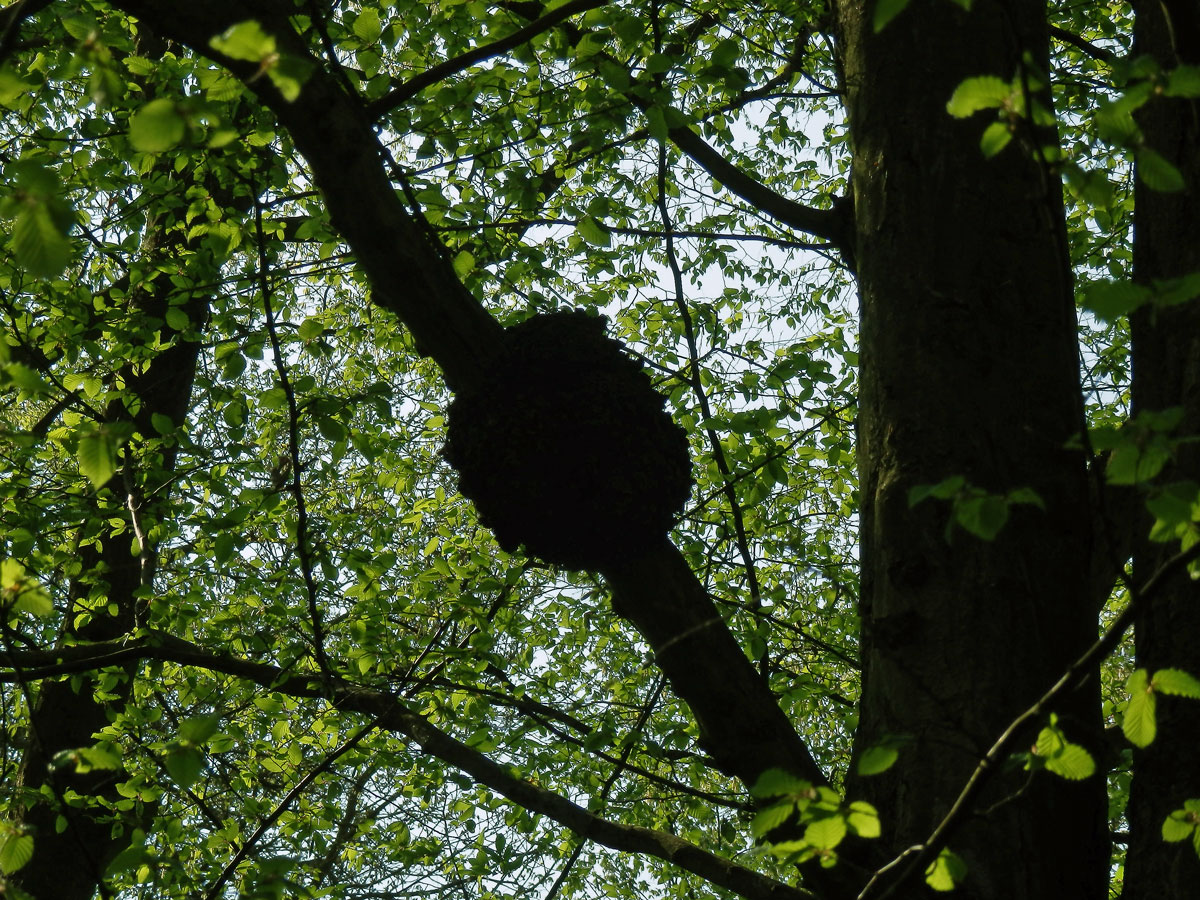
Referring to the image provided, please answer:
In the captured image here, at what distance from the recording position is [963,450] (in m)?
2.72

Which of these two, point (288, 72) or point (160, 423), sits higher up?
point (160, 423)

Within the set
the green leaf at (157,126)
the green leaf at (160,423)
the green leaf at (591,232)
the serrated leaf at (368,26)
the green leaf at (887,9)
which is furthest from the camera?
the green leaf at (160,423)

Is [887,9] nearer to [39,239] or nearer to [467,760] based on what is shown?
[39,239]

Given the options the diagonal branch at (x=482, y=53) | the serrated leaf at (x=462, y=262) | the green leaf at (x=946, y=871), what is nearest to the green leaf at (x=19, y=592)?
the diagonal branch at (x=482, y=53)

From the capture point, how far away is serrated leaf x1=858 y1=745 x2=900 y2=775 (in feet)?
6.51

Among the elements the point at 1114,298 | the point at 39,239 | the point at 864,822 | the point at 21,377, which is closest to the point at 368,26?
the point at 21,377

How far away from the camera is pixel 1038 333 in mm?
2846

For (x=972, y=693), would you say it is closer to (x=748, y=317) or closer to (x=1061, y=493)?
(x=1061, y=493)

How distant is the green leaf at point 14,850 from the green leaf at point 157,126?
5.03ft

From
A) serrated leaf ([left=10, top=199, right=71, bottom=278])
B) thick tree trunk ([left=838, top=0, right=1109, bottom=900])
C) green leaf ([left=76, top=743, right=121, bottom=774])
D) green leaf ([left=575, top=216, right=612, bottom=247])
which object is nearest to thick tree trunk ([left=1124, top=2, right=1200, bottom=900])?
thick tree trunk ([left=838, top=0, right=1109, bottom=900])

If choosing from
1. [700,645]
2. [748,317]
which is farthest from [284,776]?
[748,317]

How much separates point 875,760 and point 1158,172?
3.85ft

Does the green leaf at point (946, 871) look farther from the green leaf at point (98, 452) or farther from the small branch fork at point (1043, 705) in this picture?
the green leaf at point (98, 452)

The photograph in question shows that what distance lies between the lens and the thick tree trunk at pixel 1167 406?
7.89 feet
